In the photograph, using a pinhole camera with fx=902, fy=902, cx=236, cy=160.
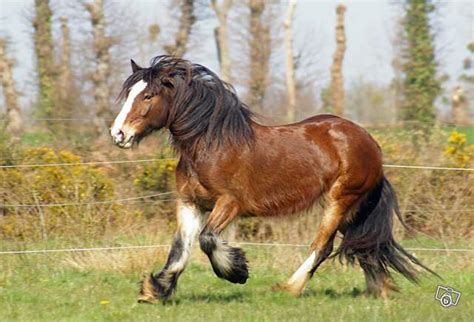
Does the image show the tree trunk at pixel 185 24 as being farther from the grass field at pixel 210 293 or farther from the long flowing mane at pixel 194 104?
the long flowing mane at pixel 194 104

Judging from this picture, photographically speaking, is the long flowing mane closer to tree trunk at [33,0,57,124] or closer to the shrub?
the shrub

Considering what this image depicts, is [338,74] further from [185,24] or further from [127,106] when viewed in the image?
[127,106]

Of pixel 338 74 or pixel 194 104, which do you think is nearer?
pixel 194 104

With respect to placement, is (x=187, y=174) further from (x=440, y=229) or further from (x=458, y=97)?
(x=458, y=97)

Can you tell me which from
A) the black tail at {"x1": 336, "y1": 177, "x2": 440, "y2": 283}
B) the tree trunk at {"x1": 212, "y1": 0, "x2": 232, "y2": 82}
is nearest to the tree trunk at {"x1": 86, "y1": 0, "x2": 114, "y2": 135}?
the tree trunk at {"x1": 212, "y1": 0, "x2": 232, "y2": 82}

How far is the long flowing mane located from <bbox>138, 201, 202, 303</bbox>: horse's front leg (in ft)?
2.02

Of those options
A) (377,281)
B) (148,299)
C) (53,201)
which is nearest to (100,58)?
(53,201)

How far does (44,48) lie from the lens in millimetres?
27203

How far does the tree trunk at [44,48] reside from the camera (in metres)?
26.4

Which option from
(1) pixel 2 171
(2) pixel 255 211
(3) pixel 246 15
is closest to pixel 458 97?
(3) pixel 246 15

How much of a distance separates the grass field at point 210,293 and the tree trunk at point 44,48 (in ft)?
53.4

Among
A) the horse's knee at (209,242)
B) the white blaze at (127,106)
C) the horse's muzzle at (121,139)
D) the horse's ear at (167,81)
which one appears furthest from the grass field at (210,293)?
the horse's ear at (167,81)

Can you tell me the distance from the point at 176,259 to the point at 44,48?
20544 millimetres

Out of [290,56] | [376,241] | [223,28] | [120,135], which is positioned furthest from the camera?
[290,56]
